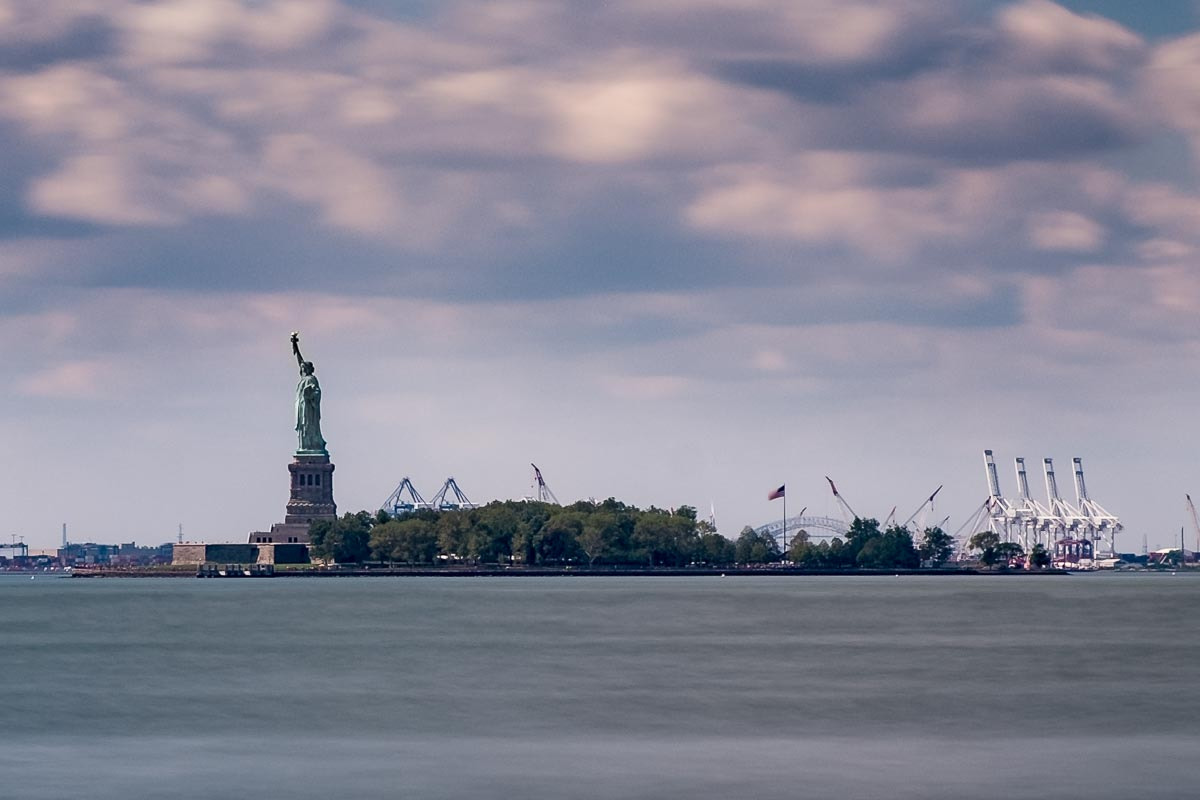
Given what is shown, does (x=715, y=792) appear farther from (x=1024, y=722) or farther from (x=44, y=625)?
(x=44, y=625)

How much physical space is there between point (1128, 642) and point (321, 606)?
257 feet

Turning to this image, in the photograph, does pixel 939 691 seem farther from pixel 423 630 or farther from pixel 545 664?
pixel 423 630

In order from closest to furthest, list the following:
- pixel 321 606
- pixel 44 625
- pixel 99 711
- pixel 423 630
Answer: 1. pixel 99 711
2. pixel 423 630
3. pixel 44 625
4. pixel 321 606

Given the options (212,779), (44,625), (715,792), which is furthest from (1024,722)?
(44,625)

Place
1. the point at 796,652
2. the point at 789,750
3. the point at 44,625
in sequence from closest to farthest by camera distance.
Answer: the point at 789,750 < the point at 796,652 < the point at 44,625

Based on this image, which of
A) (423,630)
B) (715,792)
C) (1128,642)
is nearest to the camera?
(715,792)

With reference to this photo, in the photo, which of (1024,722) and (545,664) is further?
(545,664)

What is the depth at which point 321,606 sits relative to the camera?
16725 centimetres

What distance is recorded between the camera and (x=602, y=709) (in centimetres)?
7075

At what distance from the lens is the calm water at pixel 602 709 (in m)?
50.3

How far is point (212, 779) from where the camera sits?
50.2 m

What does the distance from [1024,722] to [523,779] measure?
74.7ft

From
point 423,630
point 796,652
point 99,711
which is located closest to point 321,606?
point 423,630

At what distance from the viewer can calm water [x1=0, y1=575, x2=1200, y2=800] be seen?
5028cm
